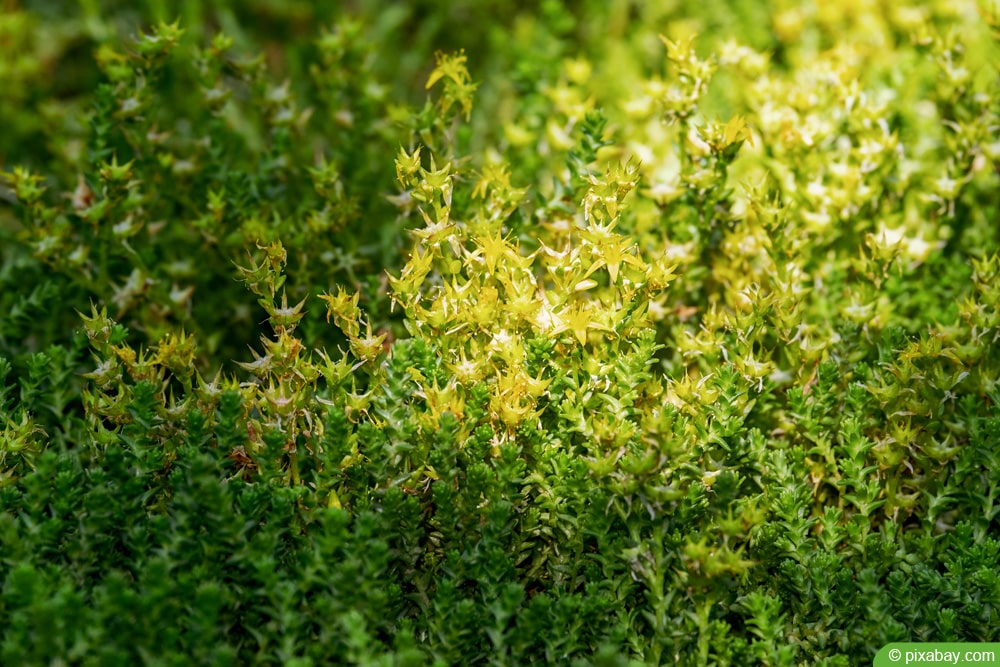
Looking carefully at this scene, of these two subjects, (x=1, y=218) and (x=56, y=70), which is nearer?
(x=1, y=218)

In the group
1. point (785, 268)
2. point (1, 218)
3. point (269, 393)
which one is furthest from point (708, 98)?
point (1, 218)

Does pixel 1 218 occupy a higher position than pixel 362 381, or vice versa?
pixel 1 218

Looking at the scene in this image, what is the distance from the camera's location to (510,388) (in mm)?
1836

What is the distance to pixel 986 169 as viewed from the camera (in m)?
2.64

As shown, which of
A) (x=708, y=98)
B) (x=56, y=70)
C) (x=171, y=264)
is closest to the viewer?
(x=171, y=264)

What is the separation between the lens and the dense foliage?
66.1 inches

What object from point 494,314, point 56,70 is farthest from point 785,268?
point 56,70

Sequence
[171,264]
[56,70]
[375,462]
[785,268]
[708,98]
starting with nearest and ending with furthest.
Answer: [375,462] < [785,268] < [171,264] < [708,98] < [56,70]

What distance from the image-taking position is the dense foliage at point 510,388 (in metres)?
1.68

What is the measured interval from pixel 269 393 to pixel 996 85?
6.38 feet

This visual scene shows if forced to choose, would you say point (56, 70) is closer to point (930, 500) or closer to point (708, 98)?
point (708, 98)

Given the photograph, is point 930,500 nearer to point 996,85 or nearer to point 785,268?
point 785,268

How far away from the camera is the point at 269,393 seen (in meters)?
1.83

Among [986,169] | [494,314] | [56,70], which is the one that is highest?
[56,70]
